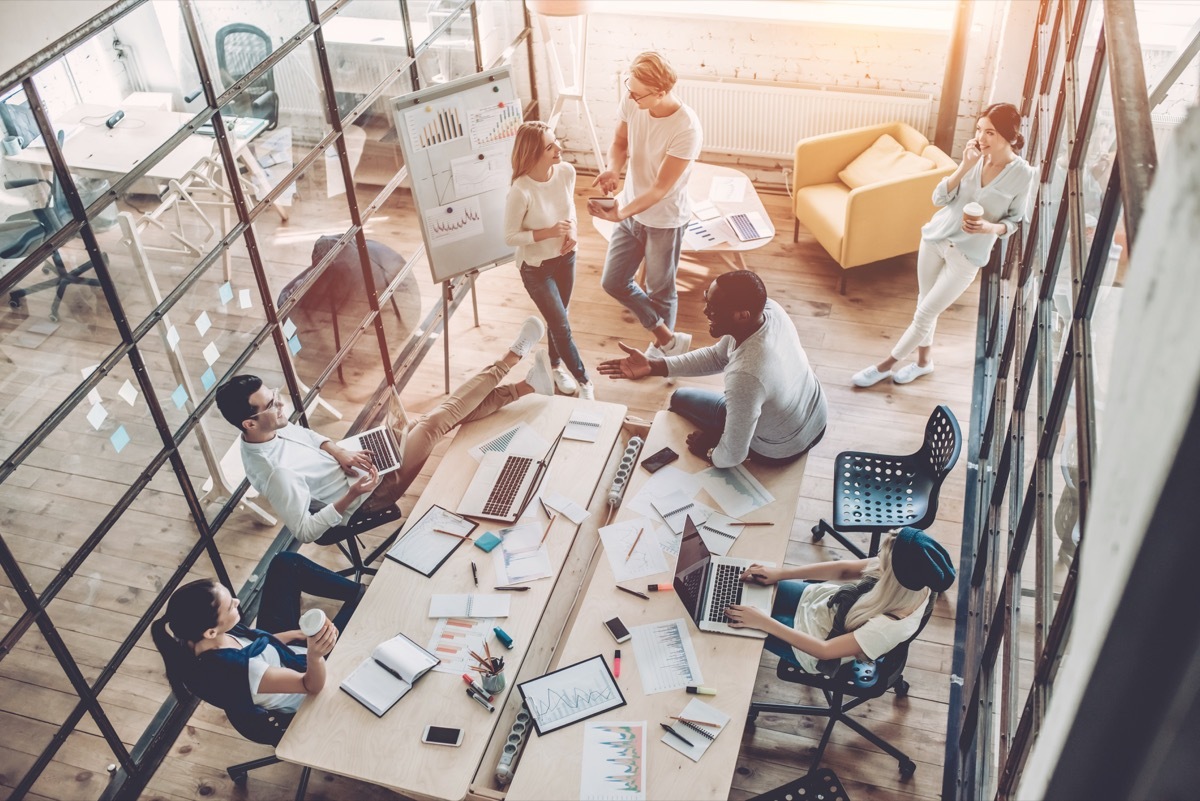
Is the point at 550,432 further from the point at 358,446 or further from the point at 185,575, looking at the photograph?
the point at 185,575

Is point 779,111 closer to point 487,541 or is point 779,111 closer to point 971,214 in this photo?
point 971,214

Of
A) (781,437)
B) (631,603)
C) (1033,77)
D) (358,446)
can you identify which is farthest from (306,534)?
(1033,77)

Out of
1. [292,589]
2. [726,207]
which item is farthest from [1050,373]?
[726,207]

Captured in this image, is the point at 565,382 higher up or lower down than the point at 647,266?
lower down

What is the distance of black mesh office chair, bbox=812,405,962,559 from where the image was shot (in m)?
4.03

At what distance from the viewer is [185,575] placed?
4148 mm

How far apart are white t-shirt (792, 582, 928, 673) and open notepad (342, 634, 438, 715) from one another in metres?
1.29

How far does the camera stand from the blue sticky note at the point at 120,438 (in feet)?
11.7

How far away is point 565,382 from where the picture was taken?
540 centimetres

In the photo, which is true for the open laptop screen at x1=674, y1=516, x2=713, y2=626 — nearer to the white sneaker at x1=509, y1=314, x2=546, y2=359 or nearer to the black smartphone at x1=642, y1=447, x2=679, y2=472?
the black smartphone at x1=642, y1=447, x2=679, y2=472

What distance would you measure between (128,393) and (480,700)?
1666mm

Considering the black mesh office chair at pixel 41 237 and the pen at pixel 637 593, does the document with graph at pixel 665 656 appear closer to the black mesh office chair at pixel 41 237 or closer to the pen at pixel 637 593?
the pen at pixel 637 593

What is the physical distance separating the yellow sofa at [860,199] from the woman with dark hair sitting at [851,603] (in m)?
2.88

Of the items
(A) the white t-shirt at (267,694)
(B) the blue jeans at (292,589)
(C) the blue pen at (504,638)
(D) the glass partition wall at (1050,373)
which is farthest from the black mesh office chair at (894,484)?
(A) the white t-shirt at (267,694)
